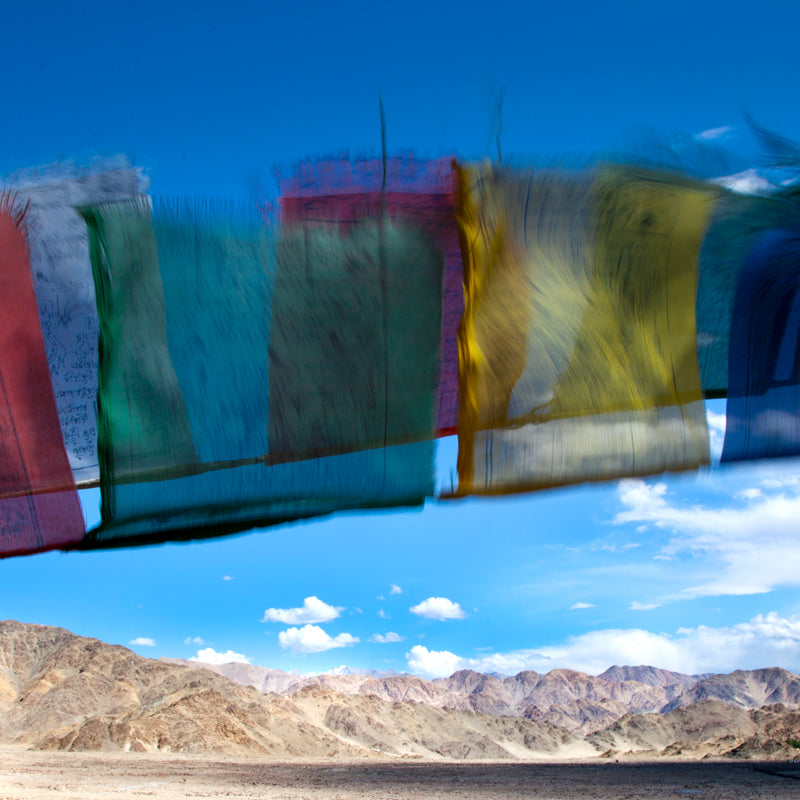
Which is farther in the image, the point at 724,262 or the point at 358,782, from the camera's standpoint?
the point at 358,782

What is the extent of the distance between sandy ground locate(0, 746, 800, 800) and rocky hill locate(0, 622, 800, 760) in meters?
9.18

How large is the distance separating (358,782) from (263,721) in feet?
87.0

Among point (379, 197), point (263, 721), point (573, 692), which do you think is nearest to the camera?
point (379, 197)

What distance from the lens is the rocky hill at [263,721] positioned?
4056 centimetres

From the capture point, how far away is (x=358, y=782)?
79.2ft

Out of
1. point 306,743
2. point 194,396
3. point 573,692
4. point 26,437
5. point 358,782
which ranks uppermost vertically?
point 194,396

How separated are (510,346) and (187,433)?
84 centimetres

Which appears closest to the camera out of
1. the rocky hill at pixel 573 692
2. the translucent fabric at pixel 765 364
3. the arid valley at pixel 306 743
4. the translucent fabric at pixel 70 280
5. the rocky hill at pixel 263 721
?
the translucent fabric at pixel 70 280

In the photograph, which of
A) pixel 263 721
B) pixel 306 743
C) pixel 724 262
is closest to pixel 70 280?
pixel 724 262

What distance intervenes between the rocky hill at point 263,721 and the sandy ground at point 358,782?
9.18 meters

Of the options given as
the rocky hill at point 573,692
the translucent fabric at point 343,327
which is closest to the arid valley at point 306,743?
the rocky hill at point 573,692

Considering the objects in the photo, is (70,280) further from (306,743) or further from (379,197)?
(306,743)

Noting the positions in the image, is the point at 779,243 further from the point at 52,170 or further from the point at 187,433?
the point at 52,170

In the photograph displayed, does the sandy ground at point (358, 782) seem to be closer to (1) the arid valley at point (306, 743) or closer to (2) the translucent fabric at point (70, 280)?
(1) the arid valley at point (306, 743)
